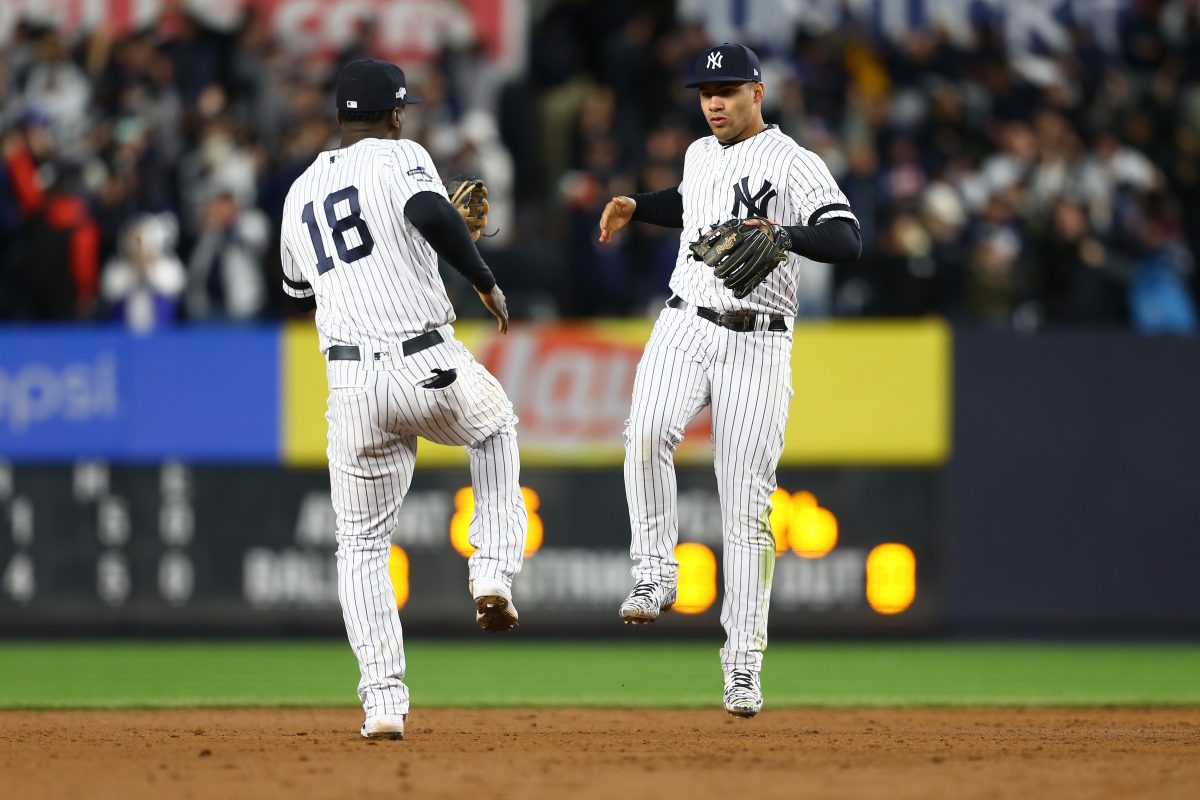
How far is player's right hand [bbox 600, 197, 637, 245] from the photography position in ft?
27.4

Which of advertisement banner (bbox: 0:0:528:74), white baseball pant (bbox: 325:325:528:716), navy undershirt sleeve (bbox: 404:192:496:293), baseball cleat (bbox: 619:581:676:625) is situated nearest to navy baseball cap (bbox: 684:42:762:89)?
navy undershirt sleeve (bbox: 404:192:496:293)

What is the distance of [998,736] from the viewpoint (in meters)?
8.24

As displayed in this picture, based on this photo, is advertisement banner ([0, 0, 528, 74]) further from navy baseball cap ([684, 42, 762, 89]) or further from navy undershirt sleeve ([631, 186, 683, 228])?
navy baseball cap ([684, 42, 762, 89])

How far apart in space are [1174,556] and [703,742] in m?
6.69

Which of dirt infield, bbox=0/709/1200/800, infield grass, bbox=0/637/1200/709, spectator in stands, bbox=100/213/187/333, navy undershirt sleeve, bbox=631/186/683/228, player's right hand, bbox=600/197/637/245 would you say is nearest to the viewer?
dirt infield, bbox=0/709/1200/800

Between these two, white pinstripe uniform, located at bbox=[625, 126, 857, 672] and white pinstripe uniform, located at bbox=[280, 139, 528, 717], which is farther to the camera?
white pinstripe uniform, located at bbox=[625, 126, 857, 672]

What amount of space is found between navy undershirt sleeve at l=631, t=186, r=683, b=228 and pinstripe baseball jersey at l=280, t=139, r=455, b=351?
124cm

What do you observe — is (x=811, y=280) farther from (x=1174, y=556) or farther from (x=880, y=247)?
(x=1174, y=556)

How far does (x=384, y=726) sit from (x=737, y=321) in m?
2.11

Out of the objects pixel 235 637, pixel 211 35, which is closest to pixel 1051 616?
pixel 235 637

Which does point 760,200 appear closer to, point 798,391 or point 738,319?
point 738,319

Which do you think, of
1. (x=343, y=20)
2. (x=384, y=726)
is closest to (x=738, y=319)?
(x=384, y=726)

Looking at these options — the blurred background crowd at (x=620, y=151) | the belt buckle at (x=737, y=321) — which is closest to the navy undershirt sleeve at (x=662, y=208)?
the belt buckle at (x=737, y=321)

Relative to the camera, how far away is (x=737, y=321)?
26.3 feet
